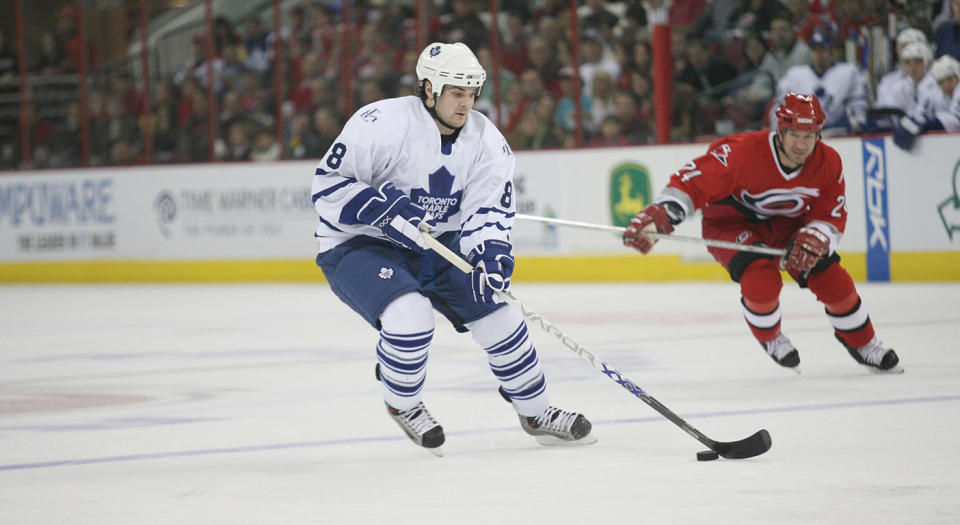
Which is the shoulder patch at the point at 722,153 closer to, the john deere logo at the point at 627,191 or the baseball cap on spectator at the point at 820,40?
the baseball cap on spectator at the point at 820,40

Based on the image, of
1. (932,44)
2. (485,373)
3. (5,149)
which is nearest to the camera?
(485,373)

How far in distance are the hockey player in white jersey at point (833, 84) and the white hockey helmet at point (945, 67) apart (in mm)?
571

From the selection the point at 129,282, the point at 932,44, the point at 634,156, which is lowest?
the point at 129,282

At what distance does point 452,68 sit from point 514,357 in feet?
2.77

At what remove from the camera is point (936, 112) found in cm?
891

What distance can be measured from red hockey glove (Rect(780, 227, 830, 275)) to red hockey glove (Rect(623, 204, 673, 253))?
0.49 meters

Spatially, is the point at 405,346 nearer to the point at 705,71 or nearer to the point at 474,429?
the point at 474,429

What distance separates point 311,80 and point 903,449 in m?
8.99

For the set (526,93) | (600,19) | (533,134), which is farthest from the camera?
(526,93)

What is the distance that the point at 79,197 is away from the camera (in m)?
Result: 12.6

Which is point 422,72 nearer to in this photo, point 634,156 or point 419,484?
point 419,484

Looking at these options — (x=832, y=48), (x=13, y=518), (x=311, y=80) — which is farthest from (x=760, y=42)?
(x=13, y=518)

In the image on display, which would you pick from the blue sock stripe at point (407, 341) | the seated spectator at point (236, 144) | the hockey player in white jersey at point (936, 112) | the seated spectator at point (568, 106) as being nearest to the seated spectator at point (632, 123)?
the seated spectator at point (568, 106)

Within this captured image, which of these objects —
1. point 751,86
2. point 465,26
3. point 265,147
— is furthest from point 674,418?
point 265,147
